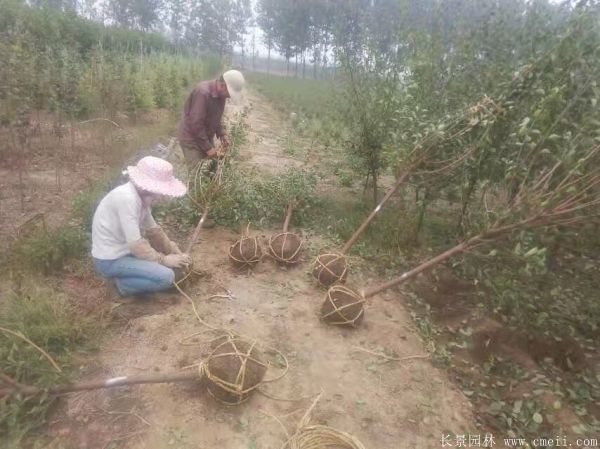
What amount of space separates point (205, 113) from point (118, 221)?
2.27 meters

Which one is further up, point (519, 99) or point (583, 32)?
point (583, 32)

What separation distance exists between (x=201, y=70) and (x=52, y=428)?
61.4 ft

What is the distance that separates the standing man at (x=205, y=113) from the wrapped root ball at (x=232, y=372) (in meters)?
2.97

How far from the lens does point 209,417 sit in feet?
9.32

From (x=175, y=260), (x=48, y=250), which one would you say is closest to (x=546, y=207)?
(x=175, y=260)

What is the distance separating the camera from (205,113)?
5301mm

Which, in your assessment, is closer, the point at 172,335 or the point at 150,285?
the point at 172,335

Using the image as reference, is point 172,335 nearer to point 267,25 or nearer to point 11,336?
point 11,336

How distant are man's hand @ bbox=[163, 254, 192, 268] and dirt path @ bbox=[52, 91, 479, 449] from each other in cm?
42

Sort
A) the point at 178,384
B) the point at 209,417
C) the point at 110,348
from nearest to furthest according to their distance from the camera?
the point at 209,417, the point at 178,384, the point at 110,348

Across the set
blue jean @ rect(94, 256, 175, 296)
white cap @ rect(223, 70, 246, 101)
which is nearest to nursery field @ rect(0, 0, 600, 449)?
blue jean @ rect(94, 256, 175, 296)

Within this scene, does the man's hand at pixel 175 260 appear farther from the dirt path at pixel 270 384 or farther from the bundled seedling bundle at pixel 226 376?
the bundled seedling bundle at pixel 226 376

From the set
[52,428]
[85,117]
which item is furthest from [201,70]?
[52,428]

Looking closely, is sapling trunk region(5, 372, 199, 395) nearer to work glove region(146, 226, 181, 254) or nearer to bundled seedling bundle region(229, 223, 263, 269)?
work glove region(146, 226, 181, 254)
